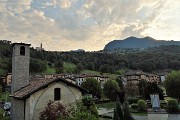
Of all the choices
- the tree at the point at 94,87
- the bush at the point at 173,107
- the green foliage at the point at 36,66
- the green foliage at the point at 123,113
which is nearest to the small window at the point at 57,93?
the green foliage at the point at 123,113

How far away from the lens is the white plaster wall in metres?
20.1

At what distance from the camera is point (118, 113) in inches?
1019

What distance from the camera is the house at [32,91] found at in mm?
20172

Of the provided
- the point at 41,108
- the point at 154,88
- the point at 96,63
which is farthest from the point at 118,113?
the point at 96,63

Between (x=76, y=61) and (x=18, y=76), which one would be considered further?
(x=76, y=61)

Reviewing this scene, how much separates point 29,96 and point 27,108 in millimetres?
1302

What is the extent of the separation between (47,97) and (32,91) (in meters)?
1.75

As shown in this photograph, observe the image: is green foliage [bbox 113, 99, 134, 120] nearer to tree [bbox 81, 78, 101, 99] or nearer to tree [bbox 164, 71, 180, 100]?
tree [bbox 164, 71, 180, 100]

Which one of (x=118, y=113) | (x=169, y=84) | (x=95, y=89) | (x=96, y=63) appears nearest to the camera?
(x=118, y=113)

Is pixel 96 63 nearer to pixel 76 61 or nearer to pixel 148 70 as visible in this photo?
pixel 76 61

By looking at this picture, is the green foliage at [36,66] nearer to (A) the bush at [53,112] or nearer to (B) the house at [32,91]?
(B) the house at [32,91]

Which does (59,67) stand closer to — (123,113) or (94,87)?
(94,87)

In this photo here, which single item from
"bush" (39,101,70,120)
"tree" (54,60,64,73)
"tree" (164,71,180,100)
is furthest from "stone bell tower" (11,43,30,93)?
"tree" (54,60,64,73)

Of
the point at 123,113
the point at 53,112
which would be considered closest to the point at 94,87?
the point at 123,113
